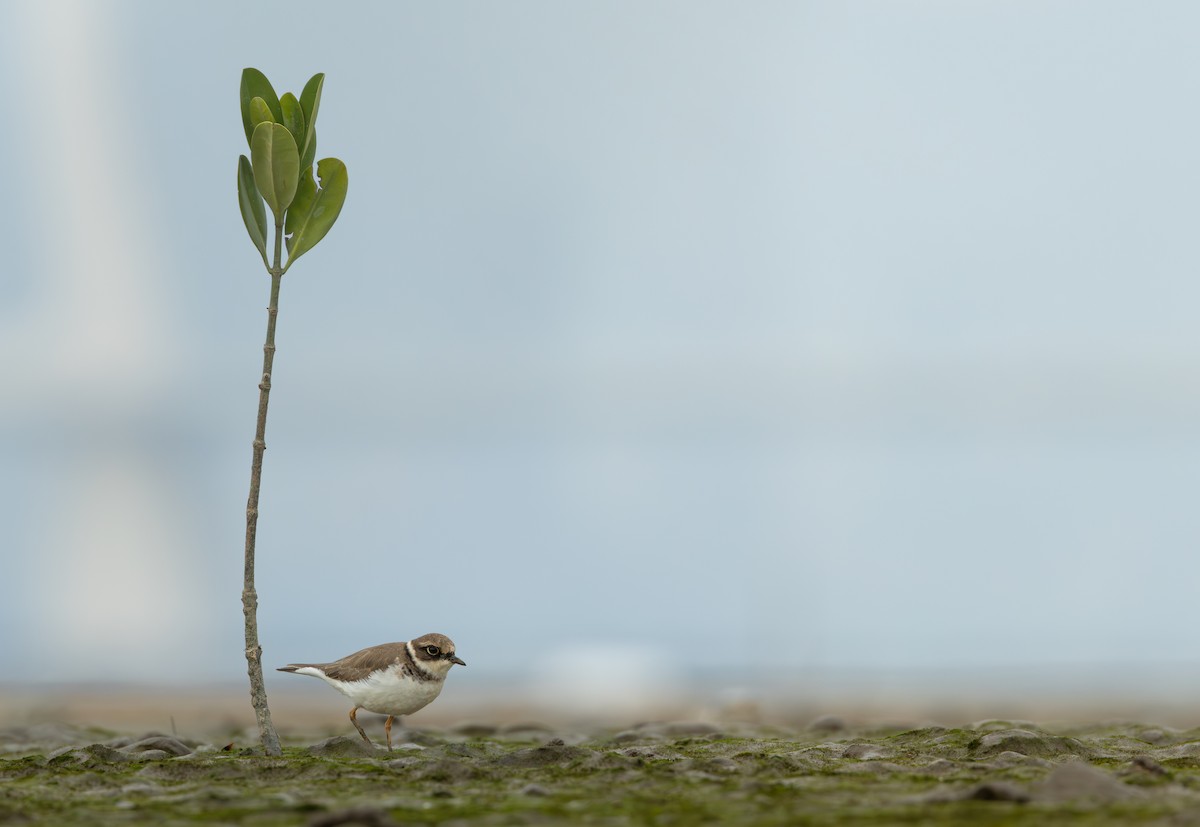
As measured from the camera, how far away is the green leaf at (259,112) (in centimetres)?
537

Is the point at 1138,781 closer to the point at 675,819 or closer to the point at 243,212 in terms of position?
the point at 675,819

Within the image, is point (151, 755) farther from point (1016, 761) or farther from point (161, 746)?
point (1016, 761)

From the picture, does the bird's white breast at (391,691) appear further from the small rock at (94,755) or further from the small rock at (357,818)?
the small rock at (357,818)

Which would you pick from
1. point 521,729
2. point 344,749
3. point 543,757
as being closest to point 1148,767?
point 543,757

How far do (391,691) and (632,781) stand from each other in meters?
1.65

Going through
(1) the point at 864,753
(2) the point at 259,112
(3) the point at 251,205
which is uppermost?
(2) the point at 259,112

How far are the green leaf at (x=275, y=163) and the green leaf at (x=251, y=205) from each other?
0.15 metres

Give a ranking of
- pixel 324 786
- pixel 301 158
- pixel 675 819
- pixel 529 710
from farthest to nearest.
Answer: pixel 529 710
pixel 301 158
pixel 324 786
pixel 675 819

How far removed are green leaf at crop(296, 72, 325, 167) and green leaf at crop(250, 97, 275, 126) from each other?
0.16 m

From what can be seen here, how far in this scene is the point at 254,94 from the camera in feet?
18.3

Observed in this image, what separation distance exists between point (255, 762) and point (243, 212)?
2.38m

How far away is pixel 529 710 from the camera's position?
10125 mm

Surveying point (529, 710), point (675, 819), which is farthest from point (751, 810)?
point (529, 710)

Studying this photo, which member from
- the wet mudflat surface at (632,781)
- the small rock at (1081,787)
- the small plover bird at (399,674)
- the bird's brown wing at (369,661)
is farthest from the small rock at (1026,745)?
the bird's brown wing at (369,661)
